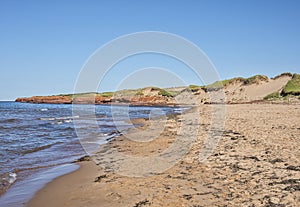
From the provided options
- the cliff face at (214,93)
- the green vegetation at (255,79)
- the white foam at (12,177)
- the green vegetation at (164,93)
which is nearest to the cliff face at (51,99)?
the cliff face at (214,93)

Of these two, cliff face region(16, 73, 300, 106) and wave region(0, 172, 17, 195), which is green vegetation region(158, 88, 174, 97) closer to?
cliff face region(16, 73, 300, 106)

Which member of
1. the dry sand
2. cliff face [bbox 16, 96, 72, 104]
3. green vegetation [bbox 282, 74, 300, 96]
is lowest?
the dry sand

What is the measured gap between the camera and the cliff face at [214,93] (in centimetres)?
5067

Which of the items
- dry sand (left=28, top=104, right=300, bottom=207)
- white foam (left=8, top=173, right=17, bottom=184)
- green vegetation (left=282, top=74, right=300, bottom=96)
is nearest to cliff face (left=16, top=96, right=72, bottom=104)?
green vegetation (left=282, top=74, right=300, bottom=96)

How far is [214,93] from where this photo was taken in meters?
69.9

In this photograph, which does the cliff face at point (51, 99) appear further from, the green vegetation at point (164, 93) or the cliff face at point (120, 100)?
the green vegetation at point (164, 93)

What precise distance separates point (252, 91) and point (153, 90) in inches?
1873

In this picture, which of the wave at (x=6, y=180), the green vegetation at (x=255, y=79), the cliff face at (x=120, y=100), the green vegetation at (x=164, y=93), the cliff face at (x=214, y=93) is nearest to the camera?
the wave at (x=6, y=180)

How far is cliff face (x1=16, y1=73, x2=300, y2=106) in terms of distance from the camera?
166 feet

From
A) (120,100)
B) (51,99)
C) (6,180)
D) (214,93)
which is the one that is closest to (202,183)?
(6,180)

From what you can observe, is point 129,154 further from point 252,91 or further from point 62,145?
point 252,91

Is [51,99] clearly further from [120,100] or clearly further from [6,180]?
[6,180]

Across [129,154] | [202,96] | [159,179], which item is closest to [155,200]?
[159,179]

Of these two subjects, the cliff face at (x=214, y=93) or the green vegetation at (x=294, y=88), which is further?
the cliff face at (x=214, y=93)
